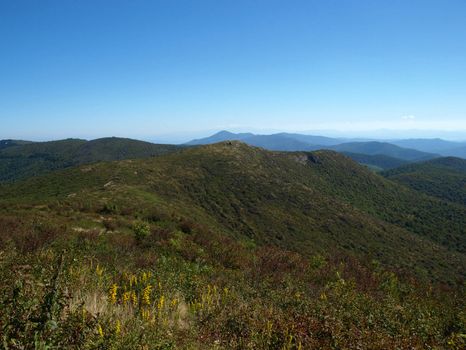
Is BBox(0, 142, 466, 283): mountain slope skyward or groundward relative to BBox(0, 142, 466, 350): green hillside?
groundward

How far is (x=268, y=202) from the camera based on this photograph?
213 ft

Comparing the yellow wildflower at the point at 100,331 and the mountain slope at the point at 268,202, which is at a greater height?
the yellow wildflower at the point at 100,331

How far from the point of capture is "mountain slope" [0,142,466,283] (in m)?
47.5

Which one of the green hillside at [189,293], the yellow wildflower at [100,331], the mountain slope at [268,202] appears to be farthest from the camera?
the mountain slope at [268,202]

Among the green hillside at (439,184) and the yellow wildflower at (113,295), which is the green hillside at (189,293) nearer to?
the yellow wildflower at (113,295)

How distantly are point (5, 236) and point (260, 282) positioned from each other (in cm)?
739

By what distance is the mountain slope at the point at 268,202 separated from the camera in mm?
47469

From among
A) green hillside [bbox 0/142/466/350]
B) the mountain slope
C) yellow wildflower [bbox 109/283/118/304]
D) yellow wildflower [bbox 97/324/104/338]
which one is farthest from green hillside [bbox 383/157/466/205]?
yellow wildflower [bbox 97/324/104/338]

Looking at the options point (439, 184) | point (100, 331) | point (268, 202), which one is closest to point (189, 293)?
point (100, 331)

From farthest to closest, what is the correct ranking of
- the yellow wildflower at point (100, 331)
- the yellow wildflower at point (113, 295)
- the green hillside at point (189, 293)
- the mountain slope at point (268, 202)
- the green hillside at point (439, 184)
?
the green hillside at point (439, 184) → the mountain slope at point (268, 202) → the yellow wildflower at point (113, 295) → the green hillside at point (189, 293) → the yellow wildflower at point (100, 331)

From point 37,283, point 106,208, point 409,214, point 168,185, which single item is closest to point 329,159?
point 409,214

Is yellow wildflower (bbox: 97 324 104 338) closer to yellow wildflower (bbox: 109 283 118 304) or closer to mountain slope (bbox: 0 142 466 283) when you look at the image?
yellow wildflower (bbox: 109 283 118 304)

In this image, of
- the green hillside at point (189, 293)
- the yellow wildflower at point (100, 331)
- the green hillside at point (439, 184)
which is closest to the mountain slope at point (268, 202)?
the green hillside at point (189, 293)

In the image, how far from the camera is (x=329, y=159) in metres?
118
